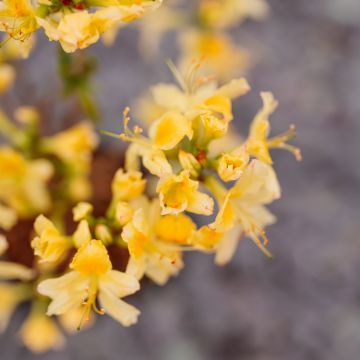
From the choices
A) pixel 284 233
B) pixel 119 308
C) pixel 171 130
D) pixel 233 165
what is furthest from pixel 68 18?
pixel 284 233

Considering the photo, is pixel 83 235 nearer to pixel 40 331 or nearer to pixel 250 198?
pixel 250 198

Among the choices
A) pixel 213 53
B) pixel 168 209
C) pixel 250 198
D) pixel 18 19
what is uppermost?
pixel 18 19

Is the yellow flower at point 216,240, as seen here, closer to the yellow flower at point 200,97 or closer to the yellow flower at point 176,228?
the yellow flower at point 176,228

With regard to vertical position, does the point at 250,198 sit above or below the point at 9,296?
above

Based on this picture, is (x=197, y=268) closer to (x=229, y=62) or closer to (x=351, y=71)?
(x=229, y=62)

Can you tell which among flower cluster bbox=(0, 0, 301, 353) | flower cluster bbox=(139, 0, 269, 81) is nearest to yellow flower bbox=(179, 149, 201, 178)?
flower cluster bbox=(0, 0, 301, 353)

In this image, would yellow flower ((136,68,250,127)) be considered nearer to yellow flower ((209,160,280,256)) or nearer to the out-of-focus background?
yellow flower ((209,160,280,256))
